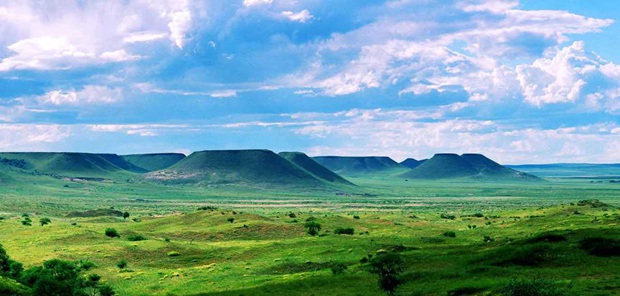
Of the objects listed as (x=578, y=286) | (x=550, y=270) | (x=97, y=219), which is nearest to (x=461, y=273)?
(x=550, y=270)

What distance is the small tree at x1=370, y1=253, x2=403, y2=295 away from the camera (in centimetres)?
6294

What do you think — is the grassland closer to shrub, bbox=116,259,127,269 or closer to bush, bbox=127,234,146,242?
shrub, bbox=116,259,127,269

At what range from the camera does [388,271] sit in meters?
65.6

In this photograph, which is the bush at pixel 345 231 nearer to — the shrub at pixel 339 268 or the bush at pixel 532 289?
the shrub at pixel 339 268

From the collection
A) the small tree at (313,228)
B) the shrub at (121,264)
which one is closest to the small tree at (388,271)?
the shrub at (121,264)

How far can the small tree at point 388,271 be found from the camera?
206 feet

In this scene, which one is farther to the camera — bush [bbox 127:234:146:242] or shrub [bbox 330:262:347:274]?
bush [bbox 127:234:146:242]

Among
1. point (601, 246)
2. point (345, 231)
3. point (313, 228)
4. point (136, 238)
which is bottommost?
point (136, 238)

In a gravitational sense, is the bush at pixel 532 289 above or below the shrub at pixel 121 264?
above

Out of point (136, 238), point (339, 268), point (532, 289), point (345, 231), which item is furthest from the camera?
point (345, 231)

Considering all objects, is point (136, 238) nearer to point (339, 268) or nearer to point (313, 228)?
point (313, 228)

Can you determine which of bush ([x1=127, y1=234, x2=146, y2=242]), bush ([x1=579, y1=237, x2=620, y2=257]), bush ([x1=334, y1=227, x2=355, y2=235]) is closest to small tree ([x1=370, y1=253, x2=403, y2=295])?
bush ([x1=579, y1=237, x2=620, y2=257])

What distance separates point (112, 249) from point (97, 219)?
2414 inches

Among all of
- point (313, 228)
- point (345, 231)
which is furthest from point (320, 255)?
point (313, 228)
